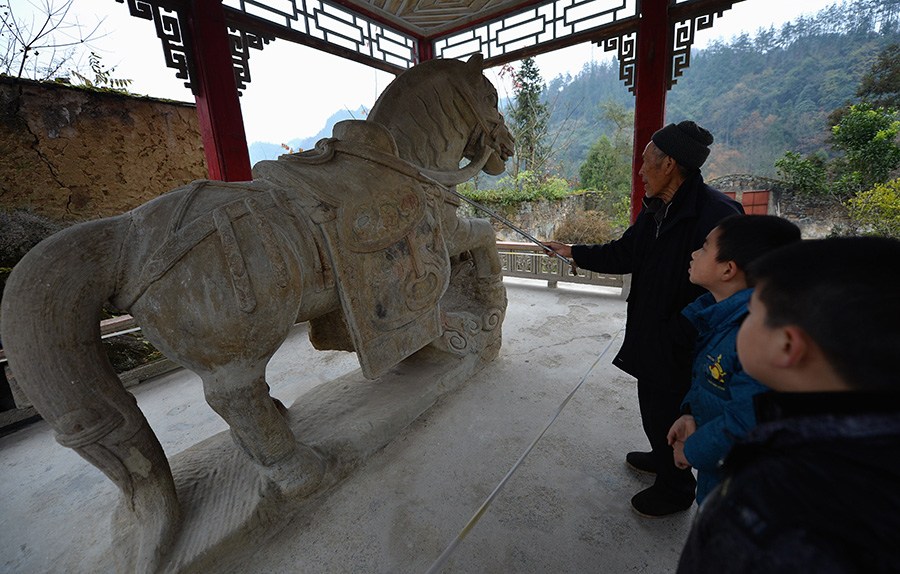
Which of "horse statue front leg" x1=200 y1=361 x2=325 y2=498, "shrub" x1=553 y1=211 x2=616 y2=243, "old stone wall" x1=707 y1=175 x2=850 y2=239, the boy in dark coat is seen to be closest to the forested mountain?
"old stone wall" x1=707 y1=175 x2=850 y2=239

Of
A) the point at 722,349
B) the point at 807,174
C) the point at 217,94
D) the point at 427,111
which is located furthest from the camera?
the point at 807,174

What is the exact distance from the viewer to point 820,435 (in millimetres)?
453

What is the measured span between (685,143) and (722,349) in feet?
2.56

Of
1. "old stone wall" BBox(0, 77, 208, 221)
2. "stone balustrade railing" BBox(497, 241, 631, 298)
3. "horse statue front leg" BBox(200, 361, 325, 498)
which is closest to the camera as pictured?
"horse statue front leg" BBox(200, 361, 325, 498)

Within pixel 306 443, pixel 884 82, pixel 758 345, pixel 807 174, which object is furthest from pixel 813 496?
pixel 884 82

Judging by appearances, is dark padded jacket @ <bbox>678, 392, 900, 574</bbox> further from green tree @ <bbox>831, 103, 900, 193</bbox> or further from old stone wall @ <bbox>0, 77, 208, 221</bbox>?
green tree @ <bbox>831, 103, 900, 193</bbox>

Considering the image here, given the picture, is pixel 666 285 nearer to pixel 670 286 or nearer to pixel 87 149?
pixel 670 286

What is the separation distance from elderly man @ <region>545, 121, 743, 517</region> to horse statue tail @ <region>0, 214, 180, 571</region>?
73.7 inches

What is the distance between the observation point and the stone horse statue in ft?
3.76

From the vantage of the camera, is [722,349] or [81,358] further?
[81,358]

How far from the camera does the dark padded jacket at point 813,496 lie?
39 cm

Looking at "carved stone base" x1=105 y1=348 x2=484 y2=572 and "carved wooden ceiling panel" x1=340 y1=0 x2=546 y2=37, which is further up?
"carved wooden ceiling panel" x1=340 y1=0 x2=546 y2=37

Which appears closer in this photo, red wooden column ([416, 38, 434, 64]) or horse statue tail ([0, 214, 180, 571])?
horse statue tail ([0, 214, 180, 571])

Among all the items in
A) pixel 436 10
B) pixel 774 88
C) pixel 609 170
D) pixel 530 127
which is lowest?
pixel 609 170
